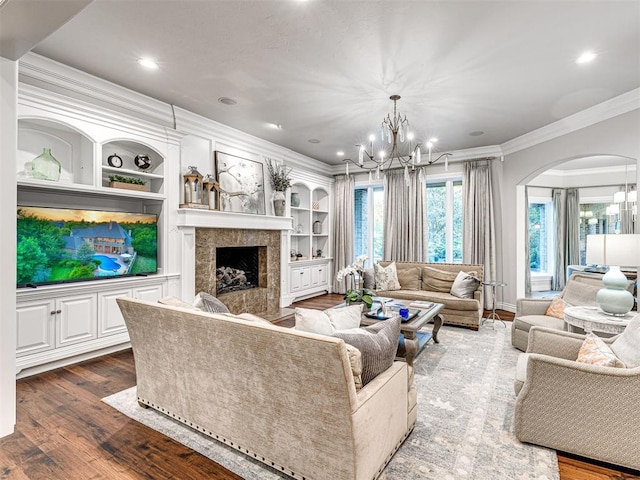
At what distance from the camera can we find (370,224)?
24.5 feet

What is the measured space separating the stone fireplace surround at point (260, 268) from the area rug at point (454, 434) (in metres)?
1.90

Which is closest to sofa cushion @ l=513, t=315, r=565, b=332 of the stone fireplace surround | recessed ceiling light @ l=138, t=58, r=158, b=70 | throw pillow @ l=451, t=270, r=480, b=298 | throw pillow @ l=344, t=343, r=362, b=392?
throw pillow @ l=451, t=270, r=480, b=298

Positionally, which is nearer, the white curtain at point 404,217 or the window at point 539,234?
the white curtain at point 404,217

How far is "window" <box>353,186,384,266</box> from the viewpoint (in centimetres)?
741

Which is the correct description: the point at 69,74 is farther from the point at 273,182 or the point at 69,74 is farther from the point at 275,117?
the point at 273,182

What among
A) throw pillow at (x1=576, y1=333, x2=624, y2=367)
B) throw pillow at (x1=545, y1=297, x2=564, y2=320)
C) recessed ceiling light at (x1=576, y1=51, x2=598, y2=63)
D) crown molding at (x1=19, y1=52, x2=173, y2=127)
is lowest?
throw pillow at (x1=545, y1=297, x2=564, y2=320)

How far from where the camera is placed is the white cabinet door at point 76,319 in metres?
3.27

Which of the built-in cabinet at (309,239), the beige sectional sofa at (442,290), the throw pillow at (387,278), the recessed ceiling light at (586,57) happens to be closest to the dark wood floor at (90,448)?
the beige sectional sofa at (442,290)

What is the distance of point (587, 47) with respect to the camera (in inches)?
110

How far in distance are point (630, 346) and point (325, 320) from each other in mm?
1844

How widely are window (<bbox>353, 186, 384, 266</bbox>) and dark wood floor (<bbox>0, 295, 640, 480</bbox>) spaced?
5.48 metres

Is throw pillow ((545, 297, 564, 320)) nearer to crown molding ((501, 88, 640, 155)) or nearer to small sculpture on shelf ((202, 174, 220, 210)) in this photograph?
crown molding ((501, 88, 640, 155))

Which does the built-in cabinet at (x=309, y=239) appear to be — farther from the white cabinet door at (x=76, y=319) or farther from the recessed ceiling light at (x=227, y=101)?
the white cabinet door at (x=76, y=319)

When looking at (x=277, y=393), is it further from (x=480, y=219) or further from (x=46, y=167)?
(x=480, y=219)
